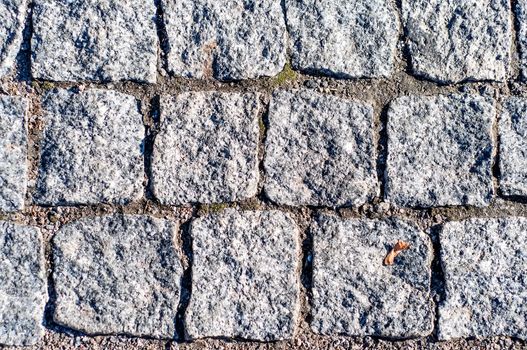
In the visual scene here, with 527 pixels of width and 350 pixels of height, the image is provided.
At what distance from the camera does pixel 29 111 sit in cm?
208

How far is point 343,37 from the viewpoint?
214 cm

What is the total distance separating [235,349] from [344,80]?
95 centimetres

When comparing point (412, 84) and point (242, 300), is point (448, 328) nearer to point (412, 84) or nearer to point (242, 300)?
point (242, 300)

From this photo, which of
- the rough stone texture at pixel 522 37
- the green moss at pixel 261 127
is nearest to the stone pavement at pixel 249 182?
the green moss at pixel 261 127

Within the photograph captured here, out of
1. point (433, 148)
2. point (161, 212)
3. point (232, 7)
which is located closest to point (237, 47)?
point (232, 7)

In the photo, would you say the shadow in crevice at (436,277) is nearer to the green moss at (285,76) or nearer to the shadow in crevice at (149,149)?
the green moss at (285,76)

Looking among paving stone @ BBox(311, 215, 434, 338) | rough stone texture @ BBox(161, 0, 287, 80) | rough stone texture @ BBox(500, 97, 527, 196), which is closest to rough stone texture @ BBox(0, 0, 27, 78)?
rough stone texture @ BBox(161, 0, 287, 80)

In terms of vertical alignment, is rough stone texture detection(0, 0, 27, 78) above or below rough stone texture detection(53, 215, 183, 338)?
above

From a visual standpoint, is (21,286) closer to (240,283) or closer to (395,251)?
(240,283)

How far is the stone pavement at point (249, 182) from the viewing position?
2.05 meters

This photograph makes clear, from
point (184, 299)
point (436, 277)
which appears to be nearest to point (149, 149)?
point (184, 299)

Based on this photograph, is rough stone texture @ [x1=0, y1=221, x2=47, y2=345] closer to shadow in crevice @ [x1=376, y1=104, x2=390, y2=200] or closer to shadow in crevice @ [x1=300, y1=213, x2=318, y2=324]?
shadow in crevice @ [x1=300, y1=213, x2=318, y2=324]

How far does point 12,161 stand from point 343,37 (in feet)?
3.76

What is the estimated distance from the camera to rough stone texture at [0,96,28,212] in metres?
2.05
